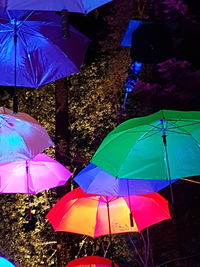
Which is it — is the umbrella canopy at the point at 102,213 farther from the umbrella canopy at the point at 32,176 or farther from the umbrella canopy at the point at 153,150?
the umbrella canopy at the point at 153,150

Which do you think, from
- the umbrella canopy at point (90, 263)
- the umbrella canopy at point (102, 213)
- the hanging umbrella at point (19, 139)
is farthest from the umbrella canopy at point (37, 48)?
the umbrella canopy at point (90, 263)

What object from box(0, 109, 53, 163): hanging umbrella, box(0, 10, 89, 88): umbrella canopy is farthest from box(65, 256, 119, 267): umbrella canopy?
box(0, 10, 89, 88): umbrella canopy

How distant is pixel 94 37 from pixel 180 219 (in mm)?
4945

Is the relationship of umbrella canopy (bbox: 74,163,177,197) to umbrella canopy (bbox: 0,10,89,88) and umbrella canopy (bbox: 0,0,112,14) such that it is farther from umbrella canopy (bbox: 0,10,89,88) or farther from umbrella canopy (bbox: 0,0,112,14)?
umbrella canopy (bbox: 0,0,112,14)

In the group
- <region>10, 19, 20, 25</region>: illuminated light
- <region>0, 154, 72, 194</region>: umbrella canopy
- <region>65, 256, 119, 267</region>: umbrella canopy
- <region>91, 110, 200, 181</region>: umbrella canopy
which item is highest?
<region>10, 19, 20, 25</region>: illuminated light

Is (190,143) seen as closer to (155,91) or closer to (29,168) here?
(29,168)

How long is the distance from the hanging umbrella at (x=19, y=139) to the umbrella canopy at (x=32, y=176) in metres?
0.80

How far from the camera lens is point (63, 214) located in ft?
14.9

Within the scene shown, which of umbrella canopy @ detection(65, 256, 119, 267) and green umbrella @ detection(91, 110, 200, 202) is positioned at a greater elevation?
green umbrella @ detection(91, 110, 200, 202)

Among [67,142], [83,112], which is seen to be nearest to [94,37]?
[83,112]

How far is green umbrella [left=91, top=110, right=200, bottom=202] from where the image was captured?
3473 millimetres

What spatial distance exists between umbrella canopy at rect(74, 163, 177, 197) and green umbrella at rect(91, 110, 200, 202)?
62 cm

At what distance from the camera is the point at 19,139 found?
379 cm

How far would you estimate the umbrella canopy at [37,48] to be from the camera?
13.4 feet
